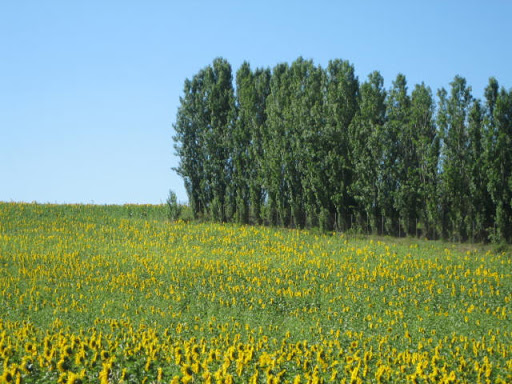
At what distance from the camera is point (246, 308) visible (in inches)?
600

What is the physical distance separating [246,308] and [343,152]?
1794 cm

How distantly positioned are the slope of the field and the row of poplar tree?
2469mm

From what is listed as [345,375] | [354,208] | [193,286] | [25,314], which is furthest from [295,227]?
[345,375]

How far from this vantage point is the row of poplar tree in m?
27.9

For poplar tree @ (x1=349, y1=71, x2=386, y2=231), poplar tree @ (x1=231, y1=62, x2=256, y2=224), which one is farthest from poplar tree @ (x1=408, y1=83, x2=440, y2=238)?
poplar tree @ (x1=231, y1=62, x2=256, y2=224)

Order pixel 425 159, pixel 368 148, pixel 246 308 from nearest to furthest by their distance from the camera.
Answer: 1. pixel 246 308
2. pixel 425 159
3. pixel 368 148

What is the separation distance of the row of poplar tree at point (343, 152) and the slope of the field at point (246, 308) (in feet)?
8.10

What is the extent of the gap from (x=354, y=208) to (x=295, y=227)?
3763 millimetres

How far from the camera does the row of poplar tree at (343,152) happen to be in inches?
1097

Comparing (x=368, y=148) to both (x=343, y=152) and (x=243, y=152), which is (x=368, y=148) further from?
(x=243, y=152)

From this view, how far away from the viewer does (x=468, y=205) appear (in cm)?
2791

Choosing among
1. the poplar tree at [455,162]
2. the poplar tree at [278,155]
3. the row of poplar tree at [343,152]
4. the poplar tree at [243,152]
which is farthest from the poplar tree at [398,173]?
the poplar tree at [243,152]

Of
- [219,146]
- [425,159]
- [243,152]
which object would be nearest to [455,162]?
[425,159]

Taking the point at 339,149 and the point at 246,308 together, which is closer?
the point at 246,308
